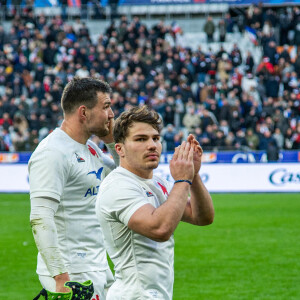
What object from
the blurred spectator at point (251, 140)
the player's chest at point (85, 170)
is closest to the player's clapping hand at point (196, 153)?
the player's chest at point (85, 170)

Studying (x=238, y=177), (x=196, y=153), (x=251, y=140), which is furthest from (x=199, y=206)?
(x=251, y=140)

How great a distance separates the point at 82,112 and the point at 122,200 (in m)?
1.42

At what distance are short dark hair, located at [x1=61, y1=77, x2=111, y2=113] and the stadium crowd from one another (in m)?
19.2

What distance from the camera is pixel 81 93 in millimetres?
4984

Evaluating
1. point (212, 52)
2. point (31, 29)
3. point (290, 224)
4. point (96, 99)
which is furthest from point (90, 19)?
point (96, 99)

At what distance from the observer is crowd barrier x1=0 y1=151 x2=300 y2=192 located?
2203cm

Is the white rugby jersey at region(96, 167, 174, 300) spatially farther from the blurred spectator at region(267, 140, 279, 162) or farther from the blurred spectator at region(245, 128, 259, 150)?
the blurred spectator at region(245, 128, 259, 150)

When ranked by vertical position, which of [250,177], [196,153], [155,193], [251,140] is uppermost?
[196,153]

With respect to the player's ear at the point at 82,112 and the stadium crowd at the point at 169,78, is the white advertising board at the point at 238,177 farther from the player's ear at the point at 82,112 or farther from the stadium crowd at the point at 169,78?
the player's ear at the point at 82,112

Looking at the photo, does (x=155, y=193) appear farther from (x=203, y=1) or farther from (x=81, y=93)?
(x=203, y=1)

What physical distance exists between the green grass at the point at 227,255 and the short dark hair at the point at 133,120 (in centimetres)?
557

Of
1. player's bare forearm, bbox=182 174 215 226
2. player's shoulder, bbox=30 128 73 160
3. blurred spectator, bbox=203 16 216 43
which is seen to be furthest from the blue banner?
player's bare forearm, bbox=182 174 215 226

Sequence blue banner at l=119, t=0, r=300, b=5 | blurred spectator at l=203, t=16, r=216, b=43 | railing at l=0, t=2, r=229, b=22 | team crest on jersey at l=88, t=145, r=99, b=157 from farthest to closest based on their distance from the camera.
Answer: railing at l=0, t=2, r=229, b=22 → blue banner at l=119, t=0, r=300, b=5 → blurred spectator at l=203, t=16, r=216, b=43 → team crest on jersey at l=88, t=145, r=99, b=157

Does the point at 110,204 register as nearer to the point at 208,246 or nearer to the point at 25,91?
the point at 208,246
